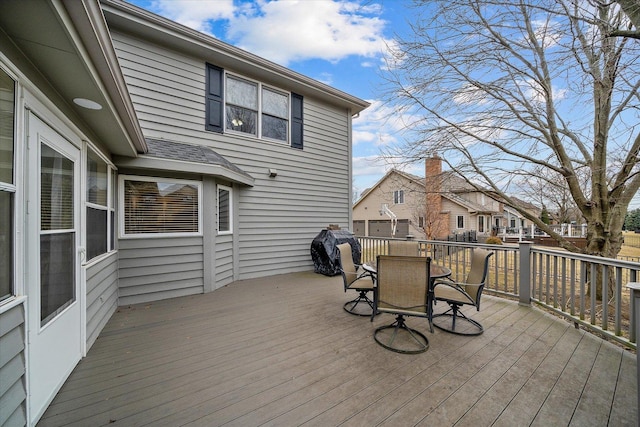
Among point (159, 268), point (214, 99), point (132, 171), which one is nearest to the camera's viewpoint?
point (132, 171)

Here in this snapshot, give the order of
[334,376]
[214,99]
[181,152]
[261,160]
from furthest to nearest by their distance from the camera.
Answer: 1. [261,160]
2. [214,99]
3. [181,152]
4. [334,376]

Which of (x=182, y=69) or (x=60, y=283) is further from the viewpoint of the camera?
(x=182, y=69)

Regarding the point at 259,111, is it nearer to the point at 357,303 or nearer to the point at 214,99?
the point at 214,99

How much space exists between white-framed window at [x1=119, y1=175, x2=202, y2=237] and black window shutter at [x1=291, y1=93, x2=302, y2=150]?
9.37 feet

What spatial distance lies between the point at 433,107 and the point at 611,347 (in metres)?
5.05

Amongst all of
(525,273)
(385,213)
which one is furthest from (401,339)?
(385,213)

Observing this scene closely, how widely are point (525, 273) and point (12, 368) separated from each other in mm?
5595

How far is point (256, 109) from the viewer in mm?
6105

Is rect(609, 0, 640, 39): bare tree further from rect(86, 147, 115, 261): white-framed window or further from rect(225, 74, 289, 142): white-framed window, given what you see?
rect(86, 147, 115, 261): white-framed window

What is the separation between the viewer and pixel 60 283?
2227mm

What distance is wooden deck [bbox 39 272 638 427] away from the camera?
1.84 m

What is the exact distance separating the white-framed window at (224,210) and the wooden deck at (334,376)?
2143mm

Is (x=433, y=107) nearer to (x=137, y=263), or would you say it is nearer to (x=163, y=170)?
(x=163, y=170)

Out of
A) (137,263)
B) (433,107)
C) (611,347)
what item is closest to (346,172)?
(433,107)
